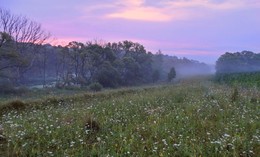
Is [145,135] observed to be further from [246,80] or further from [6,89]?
[6,89]

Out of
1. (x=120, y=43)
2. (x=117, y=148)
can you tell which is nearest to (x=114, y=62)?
(x=120, y=43)

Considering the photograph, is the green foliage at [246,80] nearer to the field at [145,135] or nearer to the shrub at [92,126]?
the field at [145,135]

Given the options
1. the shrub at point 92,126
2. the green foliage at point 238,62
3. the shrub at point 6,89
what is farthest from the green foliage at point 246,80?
the green foliage at point 238,62

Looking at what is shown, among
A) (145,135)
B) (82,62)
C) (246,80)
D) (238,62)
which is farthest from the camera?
(238,62)

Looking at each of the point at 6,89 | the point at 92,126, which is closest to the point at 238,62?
the point at 6,89

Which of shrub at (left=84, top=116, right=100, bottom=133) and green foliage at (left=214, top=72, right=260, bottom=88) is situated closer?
shrub at (left=84, top=116, right=100, bottom=133)

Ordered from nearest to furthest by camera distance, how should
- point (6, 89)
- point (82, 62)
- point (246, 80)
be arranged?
point (246, 80) < point (6, 89) < point (82, 62)

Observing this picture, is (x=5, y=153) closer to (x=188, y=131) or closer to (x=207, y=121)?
(x=188, y=131)

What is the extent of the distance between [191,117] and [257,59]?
412 feet

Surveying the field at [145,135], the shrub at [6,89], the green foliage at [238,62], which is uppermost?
the green foliage at [238,62]

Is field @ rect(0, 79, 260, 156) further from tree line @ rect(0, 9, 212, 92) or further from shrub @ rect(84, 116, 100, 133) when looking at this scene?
tree line @ rect(0, 9, 212, 92)

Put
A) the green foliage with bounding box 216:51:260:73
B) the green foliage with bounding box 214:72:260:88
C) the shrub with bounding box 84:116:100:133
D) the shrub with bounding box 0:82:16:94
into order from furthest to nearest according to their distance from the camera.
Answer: the green foliage with bounding box 216:51:260:73 < the shrub with bounding box 0:82:16:94 < the green foliage with bounding box 214:72:260:88 < the shrub with bounding box 84:116:100:133

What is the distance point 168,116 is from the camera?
13.0 metres

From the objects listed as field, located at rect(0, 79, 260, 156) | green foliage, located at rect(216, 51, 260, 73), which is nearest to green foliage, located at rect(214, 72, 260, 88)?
field, located at rect(0, 79, 260, 156)
